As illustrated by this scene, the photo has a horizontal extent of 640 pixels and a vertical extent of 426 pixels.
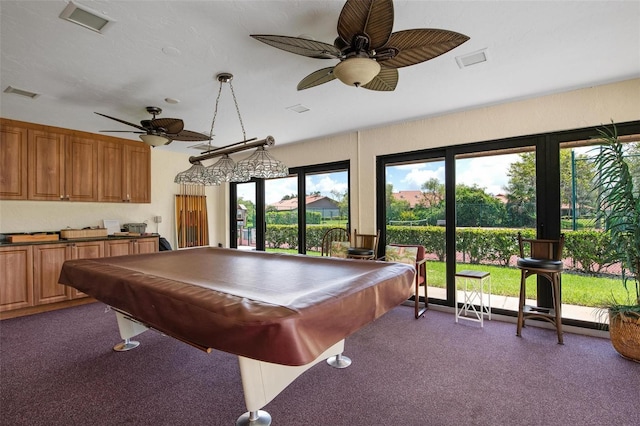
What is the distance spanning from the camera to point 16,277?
386 centimetres

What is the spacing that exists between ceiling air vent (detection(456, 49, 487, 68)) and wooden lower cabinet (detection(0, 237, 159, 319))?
5224mm

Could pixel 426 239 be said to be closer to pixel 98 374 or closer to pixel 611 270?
pixel 611 270

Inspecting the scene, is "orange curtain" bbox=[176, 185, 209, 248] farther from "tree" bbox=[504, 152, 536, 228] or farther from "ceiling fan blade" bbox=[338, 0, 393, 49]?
"tree" bbox=[504, 152, 536, 228]

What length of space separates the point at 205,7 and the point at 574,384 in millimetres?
3660

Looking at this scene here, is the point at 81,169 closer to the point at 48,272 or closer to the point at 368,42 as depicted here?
the point at 48,272

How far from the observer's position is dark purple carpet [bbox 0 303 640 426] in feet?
6.33

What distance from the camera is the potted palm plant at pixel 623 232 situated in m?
2.63

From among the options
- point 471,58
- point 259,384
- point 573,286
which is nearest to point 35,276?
point 259,384

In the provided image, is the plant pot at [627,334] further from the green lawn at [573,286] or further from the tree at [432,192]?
the tree at [432,192]

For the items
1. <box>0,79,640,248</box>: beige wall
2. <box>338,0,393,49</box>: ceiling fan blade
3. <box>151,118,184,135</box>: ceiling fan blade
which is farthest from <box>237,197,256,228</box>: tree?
<box>338,0,393,49</box>: ceiling fan blade

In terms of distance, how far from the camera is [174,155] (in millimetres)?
6145

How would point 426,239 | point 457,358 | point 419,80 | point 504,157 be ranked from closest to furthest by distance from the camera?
point 457,358, point 419,80, point 504,157, point 426,239

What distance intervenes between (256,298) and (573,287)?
3794 millimetres

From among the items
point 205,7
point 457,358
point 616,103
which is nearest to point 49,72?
point 205,7
